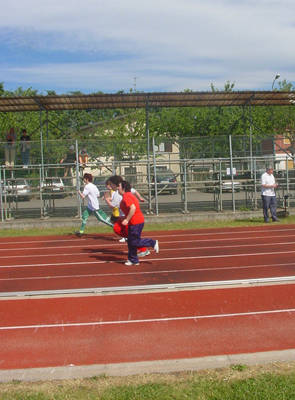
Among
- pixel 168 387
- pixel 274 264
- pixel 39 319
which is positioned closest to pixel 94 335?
pixel 39 319

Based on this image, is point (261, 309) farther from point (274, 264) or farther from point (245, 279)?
point (274, 264)

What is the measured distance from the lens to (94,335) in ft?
19.1

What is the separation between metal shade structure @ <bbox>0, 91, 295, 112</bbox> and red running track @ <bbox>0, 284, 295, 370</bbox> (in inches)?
433

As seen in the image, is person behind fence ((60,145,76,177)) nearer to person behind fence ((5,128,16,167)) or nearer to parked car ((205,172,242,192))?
person behind fence ((5,128,16,167))

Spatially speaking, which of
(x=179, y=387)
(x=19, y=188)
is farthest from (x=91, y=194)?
(x=179, y=387)

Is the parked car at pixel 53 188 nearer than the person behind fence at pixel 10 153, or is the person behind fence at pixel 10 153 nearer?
the parked car at pixel 53 188

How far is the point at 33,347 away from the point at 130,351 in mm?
1128

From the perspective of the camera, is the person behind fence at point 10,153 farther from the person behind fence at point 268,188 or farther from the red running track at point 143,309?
the person behind fence at point 268,188

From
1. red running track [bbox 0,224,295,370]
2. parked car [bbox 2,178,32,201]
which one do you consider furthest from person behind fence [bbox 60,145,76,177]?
red running track [bbox 0,224,295,370]

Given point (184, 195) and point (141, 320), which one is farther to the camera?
point (184, 195)

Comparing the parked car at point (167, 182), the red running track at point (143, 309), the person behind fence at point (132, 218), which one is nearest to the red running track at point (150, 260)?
the red running track at point (143, 309)

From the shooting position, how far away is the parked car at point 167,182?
62.1ft

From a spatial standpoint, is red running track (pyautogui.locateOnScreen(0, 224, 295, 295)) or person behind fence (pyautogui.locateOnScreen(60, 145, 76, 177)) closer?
red running track (pyautogui.locateOnScreen(0, 224, 295, 295))

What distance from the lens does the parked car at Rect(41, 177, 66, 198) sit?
1830cm
